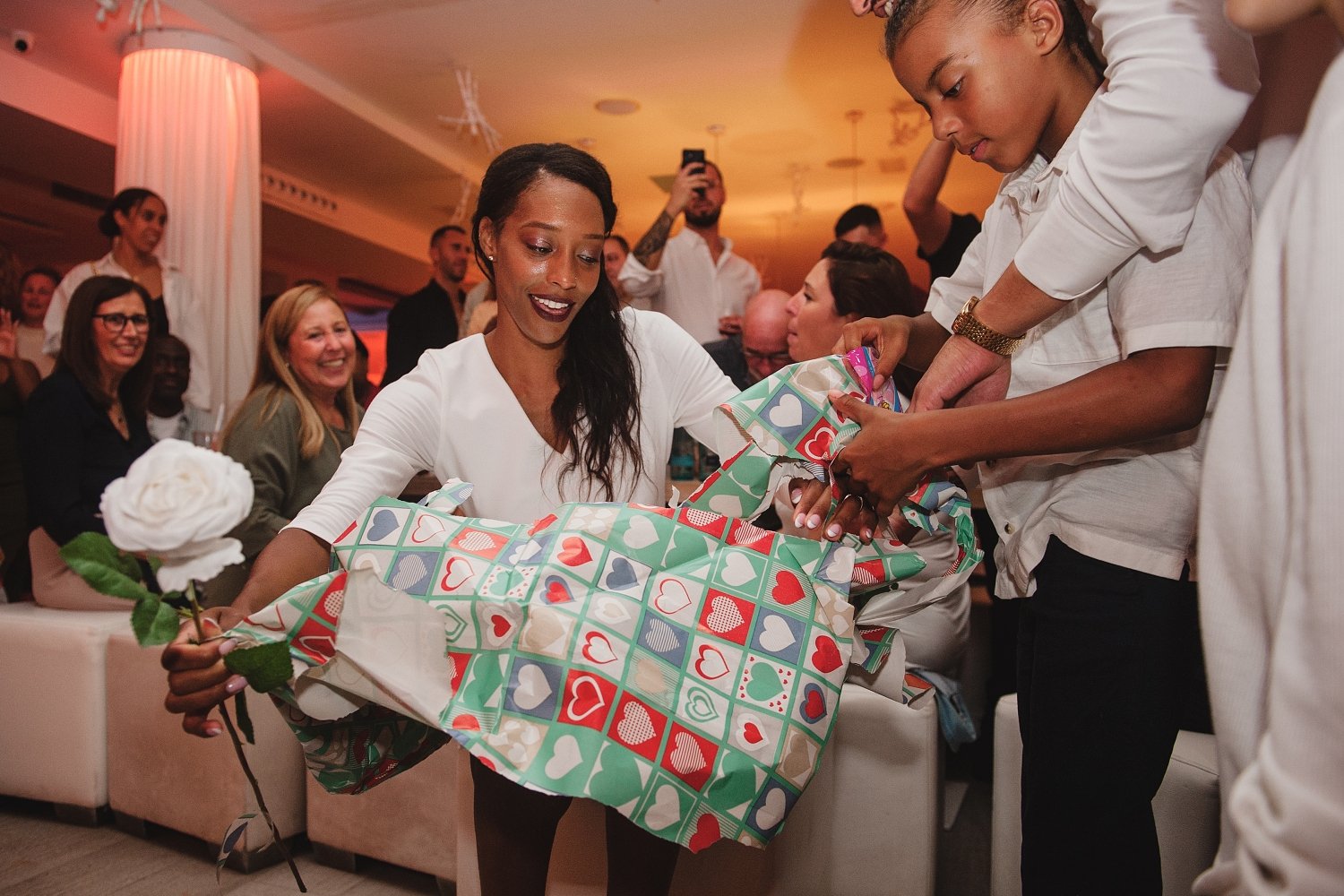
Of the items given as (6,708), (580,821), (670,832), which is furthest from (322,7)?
(670,832)

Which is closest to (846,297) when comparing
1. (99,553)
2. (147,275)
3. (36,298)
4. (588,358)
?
(588,358)

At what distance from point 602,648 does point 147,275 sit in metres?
4.28

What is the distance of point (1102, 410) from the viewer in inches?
35.9

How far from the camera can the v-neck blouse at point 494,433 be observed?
1.39 metres

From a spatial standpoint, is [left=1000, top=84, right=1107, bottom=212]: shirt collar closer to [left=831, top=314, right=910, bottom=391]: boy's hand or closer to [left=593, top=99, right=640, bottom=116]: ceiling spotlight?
[left=831, top=314, right=910, bottom=391]: boy's hand

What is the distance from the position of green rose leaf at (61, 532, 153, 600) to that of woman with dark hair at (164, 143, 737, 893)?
411 mm

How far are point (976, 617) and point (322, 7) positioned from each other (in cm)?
452

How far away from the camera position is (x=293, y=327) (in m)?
2.76

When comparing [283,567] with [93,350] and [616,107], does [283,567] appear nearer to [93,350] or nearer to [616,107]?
[93,350]

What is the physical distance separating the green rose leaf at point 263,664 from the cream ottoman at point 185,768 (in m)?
1.32

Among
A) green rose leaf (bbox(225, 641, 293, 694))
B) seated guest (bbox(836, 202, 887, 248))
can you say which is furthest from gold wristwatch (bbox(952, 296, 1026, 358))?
seated guest (bbox(836, 202, 887, 248))

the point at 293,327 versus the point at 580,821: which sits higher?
the point at 293,327

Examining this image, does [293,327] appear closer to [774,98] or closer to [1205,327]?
[1205,327]

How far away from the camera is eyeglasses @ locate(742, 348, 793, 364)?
271 cm
